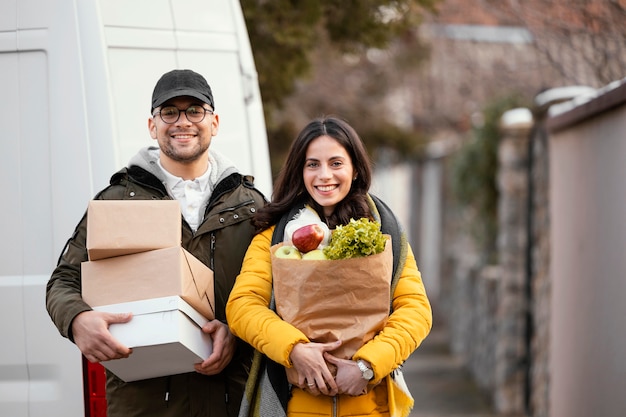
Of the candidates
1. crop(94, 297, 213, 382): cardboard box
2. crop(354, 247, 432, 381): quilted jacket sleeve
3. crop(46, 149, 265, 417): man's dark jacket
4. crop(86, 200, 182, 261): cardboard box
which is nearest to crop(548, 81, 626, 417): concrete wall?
crop(354, 247, 432, 381): quilted jacket sleeve

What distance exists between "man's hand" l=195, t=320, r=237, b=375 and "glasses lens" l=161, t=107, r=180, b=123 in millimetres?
757

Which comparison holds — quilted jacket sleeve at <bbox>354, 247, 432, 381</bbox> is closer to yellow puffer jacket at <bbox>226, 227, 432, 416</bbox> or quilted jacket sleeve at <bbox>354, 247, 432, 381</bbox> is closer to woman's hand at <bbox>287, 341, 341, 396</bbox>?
yellow puffer jacket at <bbox>226, 227, 432, 416</bbox>

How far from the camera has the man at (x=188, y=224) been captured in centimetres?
352

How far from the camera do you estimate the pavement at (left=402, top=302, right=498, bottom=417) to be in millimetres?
9211

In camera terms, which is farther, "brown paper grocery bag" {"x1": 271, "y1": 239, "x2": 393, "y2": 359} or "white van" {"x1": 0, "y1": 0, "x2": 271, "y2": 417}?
"white van" {"x1": 0, "y1": 0, "x2": 271, "y2": 417}

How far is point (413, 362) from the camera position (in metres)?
12.3

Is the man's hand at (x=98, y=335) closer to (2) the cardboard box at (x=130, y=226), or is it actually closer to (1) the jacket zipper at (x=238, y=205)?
(2) the cardboard box at (x=130, y=226)

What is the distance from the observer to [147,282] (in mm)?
3279

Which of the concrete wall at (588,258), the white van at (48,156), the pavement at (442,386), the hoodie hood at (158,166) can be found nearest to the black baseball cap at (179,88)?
the hoodie hood at (158,166)

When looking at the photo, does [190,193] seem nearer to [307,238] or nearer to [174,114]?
[174,114]

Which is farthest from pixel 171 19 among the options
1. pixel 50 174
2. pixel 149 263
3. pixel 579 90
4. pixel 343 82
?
pixel 343 82

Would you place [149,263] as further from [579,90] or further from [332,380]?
[579,90]

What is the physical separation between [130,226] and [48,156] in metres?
0.69

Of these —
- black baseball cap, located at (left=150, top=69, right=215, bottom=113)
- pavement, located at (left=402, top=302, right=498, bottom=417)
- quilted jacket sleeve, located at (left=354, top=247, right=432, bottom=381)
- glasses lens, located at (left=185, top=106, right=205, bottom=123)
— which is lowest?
pavement, located at (left=402, top=302, right=498, bottom=417)
